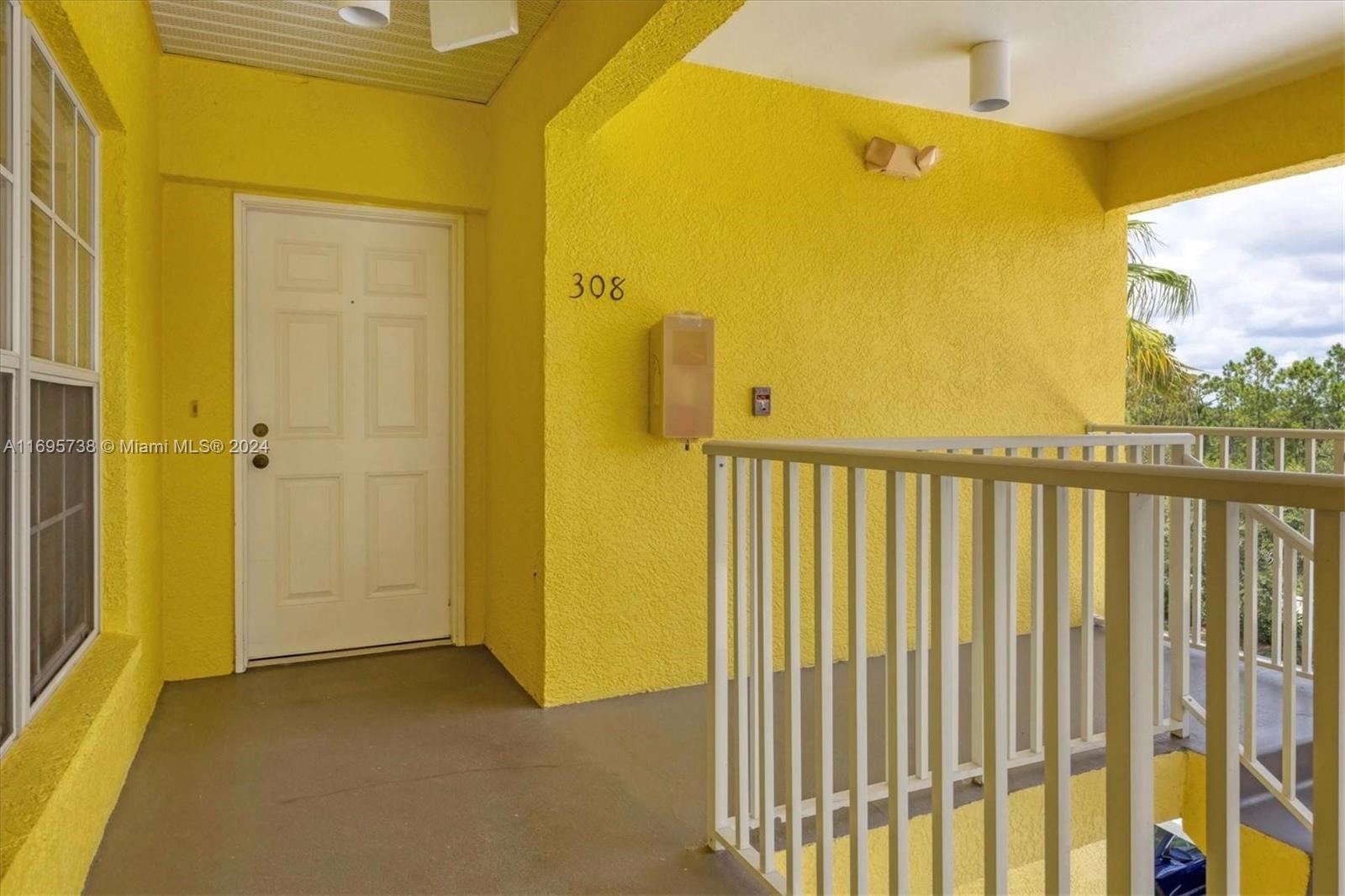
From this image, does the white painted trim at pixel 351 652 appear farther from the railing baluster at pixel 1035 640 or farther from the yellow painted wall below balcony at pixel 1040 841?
the railing baluster at pixel 1035 640

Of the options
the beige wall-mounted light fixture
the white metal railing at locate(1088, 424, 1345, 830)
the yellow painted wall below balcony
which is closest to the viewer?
the yellow painted wall below balcony

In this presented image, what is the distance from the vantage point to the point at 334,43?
2898 millimetres

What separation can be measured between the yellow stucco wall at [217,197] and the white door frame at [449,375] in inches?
1.1

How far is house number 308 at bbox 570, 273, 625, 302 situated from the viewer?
2990 millimetres

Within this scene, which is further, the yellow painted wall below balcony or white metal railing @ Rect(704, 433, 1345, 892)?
the yellow painted wall below balcony

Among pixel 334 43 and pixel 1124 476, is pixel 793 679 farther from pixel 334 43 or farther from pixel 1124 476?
pixel 334 43

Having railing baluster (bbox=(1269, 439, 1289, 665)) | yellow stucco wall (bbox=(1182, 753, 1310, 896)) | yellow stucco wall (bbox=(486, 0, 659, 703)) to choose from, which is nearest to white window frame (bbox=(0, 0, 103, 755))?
yellow stucco wall (bbox=(486, 0, 659, 703))

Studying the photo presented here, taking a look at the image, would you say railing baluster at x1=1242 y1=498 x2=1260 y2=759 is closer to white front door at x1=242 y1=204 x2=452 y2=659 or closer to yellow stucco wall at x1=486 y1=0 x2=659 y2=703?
yellow stucco wall at x1=486 y1=0 x2=659 y2=703

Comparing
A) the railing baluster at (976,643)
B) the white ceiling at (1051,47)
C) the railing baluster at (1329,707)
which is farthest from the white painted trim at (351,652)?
the railing baluster at (1329,707)

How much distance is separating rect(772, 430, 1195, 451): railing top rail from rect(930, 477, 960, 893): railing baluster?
1.88 feet

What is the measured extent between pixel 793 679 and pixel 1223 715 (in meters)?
0.92

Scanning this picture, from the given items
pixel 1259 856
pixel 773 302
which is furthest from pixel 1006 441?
pixel 1259 856

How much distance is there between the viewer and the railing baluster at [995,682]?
125 centimetres

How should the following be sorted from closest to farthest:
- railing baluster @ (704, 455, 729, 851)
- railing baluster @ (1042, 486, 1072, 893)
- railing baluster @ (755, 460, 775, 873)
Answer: railing baluster @ (1042, 486, 1072, 893), railing baluster @ (755, 460, 775, 873), railing baluster @ (704, 455, 729, 851)
